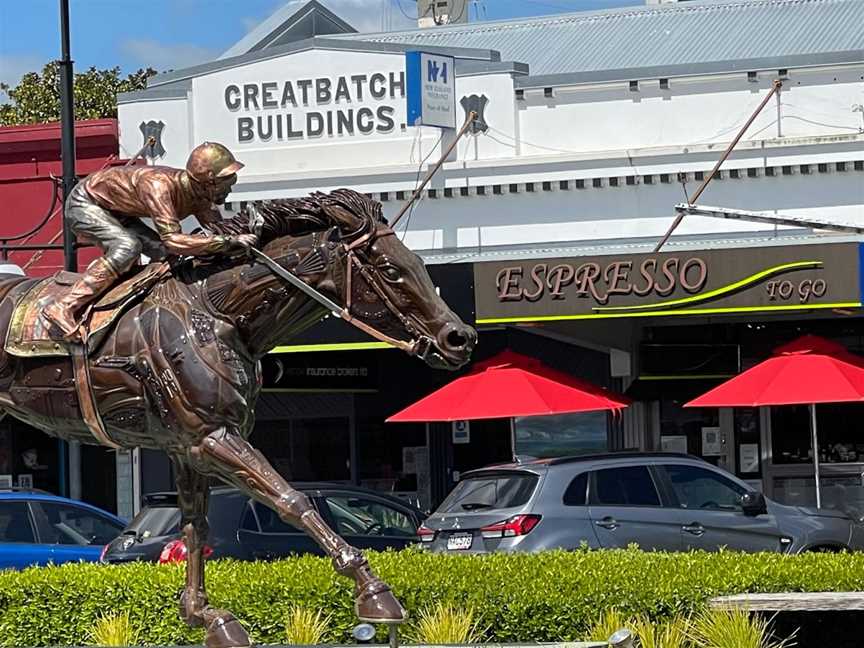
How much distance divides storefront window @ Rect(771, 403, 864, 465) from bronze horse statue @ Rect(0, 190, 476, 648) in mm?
16723

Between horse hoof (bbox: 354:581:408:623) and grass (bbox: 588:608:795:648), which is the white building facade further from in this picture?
horse hoof (bbox: 354:581:408:623)

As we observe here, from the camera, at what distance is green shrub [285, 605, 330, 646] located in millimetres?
10812

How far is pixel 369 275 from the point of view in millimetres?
8562

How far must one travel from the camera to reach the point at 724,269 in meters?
21.7

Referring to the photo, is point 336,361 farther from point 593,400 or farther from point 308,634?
point 308,634

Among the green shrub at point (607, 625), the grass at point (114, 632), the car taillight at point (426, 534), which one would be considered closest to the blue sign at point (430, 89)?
the car taillight at point (426, 534)

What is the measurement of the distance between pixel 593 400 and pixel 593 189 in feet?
14.0

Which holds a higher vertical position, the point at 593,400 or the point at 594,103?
the point at 594,103

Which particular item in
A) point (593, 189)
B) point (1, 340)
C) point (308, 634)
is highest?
point (593, 189)

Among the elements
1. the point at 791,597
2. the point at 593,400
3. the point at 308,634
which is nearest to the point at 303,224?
the point at 308,634

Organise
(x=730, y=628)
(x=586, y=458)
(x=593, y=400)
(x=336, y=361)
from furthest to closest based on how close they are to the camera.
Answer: (x=336, y=361) → (x=593, y=400) → (x=586, y=458) → (x=730, y=628)

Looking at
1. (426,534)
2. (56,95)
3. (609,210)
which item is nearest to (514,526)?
(426,534)

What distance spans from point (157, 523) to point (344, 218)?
8.97 m

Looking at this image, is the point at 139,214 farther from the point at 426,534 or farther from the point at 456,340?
the point at 426,534
